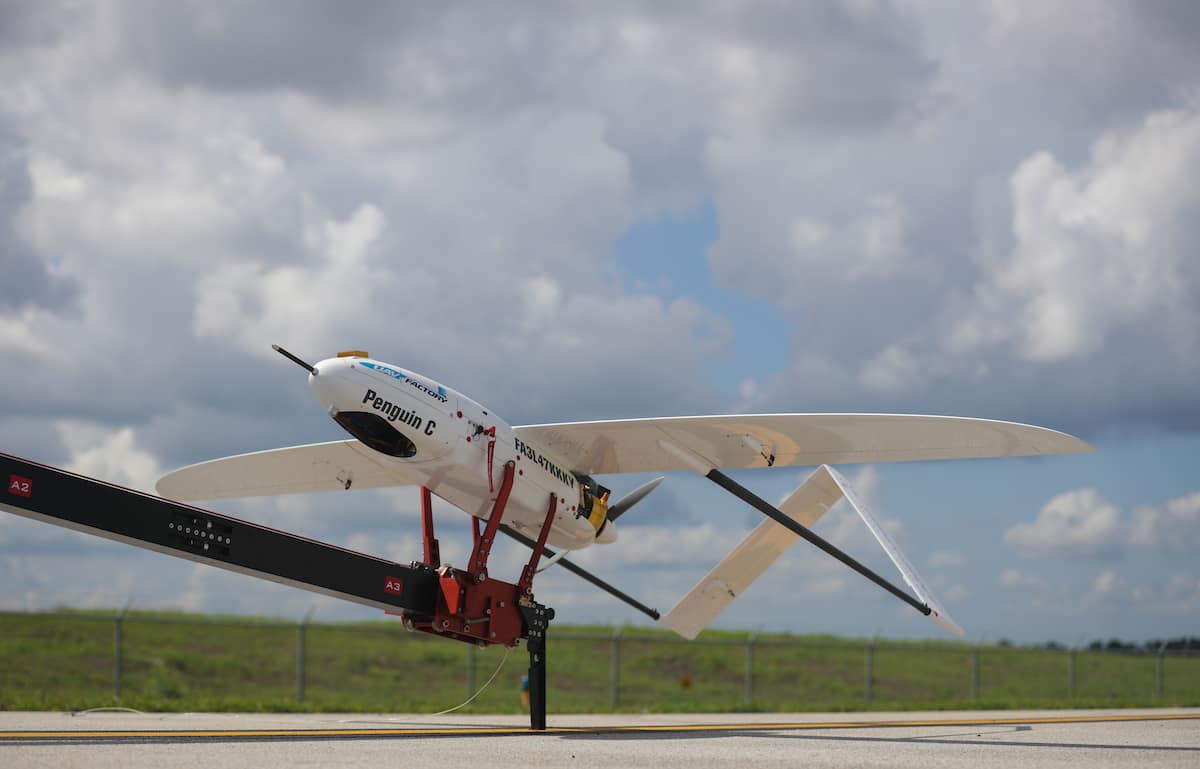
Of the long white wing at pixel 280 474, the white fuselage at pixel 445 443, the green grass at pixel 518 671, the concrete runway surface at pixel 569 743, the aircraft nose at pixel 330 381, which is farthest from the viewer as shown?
the green grass at pixel 518 671

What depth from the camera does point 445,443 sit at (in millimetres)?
13484

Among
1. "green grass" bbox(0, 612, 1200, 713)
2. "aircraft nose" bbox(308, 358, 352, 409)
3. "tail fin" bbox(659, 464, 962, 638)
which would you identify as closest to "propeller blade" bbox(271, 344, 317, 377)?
"aircraft nose" bbox(308, 358, 352, 409)

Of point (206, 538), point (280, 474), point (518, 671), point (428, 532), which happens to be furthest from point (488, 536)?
point (518, 671)

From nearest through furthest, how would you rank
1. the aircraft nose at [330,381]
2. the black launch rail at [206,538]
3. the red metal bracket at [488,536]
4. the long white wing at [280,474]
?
the black launch rail at [206,538], the aircraft nose at [330,381], the red metal bracket at [488,536], the long white wing at [280,474]

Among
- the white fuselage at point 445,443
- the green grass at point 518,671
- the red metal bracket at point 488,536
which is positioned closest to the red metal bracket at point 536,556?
the white fuselage at point 445,443

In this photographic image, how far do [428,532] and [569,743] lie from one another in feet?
10.9

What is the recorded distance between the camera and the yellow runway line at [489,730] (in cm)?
1211

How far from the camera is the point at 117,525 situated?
1072cm

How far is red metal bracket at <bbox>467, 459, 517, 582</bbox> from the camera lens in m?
14.0

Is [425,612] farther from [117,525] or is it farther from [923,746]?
[923,746]

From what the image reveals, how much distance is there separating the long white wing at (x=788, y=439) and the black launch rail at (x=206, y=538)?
278cm

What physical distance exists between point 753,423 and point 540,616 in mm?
3505

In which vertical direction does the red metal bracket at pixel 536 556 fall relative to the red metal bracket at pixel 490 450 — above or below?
below

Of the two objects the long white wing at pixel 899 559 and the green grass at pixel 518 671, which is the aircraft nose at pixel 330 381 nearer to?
the long white wing at pixel 899 559
